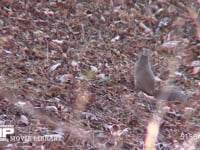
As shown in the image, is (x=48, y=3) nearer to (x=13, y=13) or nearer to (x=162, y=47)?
(x=13, y=13)

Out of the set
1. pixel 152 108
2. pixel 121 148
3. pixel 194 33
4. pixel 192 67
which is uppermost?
pixel 194 33

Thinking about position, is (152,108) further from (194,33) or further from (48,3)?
(48,3)

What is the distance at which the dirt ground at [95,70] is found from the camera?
14.5 ft

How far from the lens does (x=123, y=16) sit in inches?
294

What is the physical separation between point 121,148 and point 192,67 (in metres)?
2.47

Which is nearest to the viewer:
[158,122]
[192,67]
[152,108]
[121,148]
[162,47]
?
[121,148]

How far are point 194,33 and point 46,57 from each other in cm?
252

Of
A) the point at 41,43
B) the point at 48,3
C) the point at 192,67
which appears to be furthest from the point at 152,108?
the point at 48,3

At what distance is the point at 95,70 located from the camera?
587 cm

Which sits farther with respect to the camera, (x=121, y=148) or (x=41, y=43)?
(x=41, y=43)

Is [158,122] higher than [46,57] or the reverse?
the reverse

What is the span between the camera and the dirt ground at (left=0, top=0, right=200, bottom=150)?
4414mm

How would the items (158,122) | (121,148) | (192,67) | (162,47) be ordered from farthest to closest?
1. (162,47)
2. (192,67)
3. (158,122)
4. (121,148)

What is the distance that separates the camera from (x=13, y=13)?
691cm
